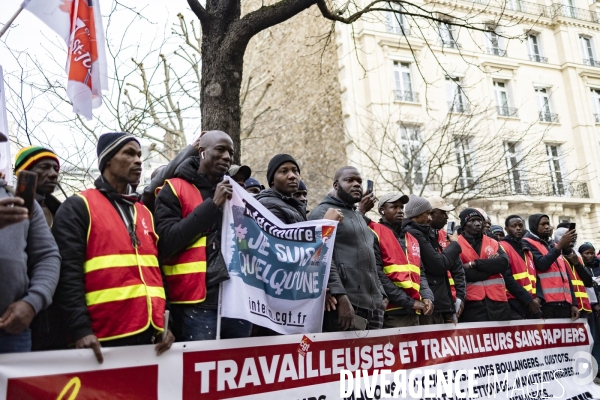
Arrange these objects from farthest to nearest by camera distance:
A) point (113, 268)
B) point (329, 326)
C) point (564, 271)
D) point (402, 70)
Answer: point (402, 70)
point (564, 271)
point (329, 326)
point (113, 268)

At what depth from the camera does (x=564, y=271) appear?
7.66 m

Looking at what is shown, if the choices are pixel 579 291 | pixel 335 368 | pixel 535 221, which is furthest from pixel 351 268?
pixel 579 291

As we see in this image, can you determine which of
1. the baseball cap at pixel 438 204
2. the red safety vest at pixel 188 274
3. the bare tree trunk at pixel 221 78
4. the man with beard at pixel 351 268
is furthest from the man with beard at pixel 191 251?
the baseball cap at pixel 438 204

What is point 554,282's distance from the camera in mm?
7406

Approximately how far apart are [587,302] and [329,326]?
5645mm

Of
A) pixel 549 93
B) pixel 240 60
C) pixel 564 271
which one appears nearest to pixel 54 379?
pixel 240 60

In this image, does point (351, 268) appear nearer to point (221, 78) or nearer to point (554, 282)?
point (221, 78)

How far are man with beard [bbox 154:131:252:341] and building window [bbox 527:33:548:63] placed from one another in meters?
26.3

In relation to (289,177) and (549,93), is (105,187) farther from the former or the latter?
(549,93)

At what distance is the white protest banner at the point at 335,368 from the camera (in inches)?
108

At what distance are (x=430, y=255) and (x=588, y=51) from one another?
90.0ft

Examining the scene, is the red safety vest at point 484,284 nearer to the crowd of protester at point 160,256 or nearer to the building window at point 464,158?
the crowd of protester at point 160,256

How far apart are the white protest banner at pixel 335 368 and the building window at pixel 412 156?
9.96 m

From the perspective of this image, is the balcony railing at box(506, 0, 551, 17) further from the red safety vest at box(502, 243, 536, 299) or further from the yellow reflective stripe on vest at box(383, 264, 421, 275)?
the yellow reflective stripe on vest at box(383, 264, 421, 275)
